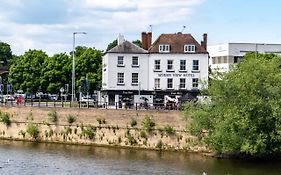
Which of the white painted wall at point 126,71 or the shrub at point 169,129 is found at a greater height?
the white painted wall at point 126,71

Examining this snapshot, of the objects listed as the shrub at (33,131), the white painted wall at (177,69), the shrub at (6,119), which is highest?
the white painted wall at (177,69)

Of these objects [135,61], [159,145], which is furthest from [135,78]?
[159,145]

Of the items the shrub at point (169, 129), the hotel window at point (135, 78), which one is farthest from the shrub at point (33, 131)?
the hotel window at point (135, 78)

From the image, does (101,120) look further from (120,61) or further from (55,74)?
(55,74)

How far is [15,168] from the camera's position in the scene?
47.2m

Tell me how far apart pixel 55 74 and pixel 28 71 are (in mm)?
5609

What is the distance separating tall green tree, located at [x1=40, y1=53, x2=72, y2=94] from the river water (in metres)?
42.1

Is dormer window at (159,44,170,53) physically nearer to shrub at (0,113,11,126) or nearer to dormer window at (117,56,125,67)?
dormer window at (117,56,125,67)

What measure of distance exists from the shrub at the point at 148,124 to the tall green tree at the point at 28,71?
46261 millimetres

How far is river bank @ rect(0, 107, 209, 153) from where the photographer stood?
59.9 meters

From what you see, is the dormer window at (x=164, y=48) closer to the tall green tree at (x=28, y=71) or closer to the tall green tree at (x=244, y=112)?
the tall green tree at (x=244, y=112)

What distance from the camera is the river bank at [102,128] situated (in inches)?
2359

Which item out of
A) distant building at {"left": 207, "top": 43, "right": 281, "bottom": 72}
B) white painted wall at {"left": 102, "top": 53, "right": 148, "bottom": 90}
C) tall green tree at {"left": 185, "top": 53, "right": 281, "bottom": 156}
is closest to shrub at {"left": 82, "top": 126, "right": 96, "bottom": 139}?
tall green tree at {"left": 185, "top": 53, "right": 281, "bottom": 156}

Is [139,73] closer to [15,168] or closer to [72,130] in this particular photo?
[72,130]
